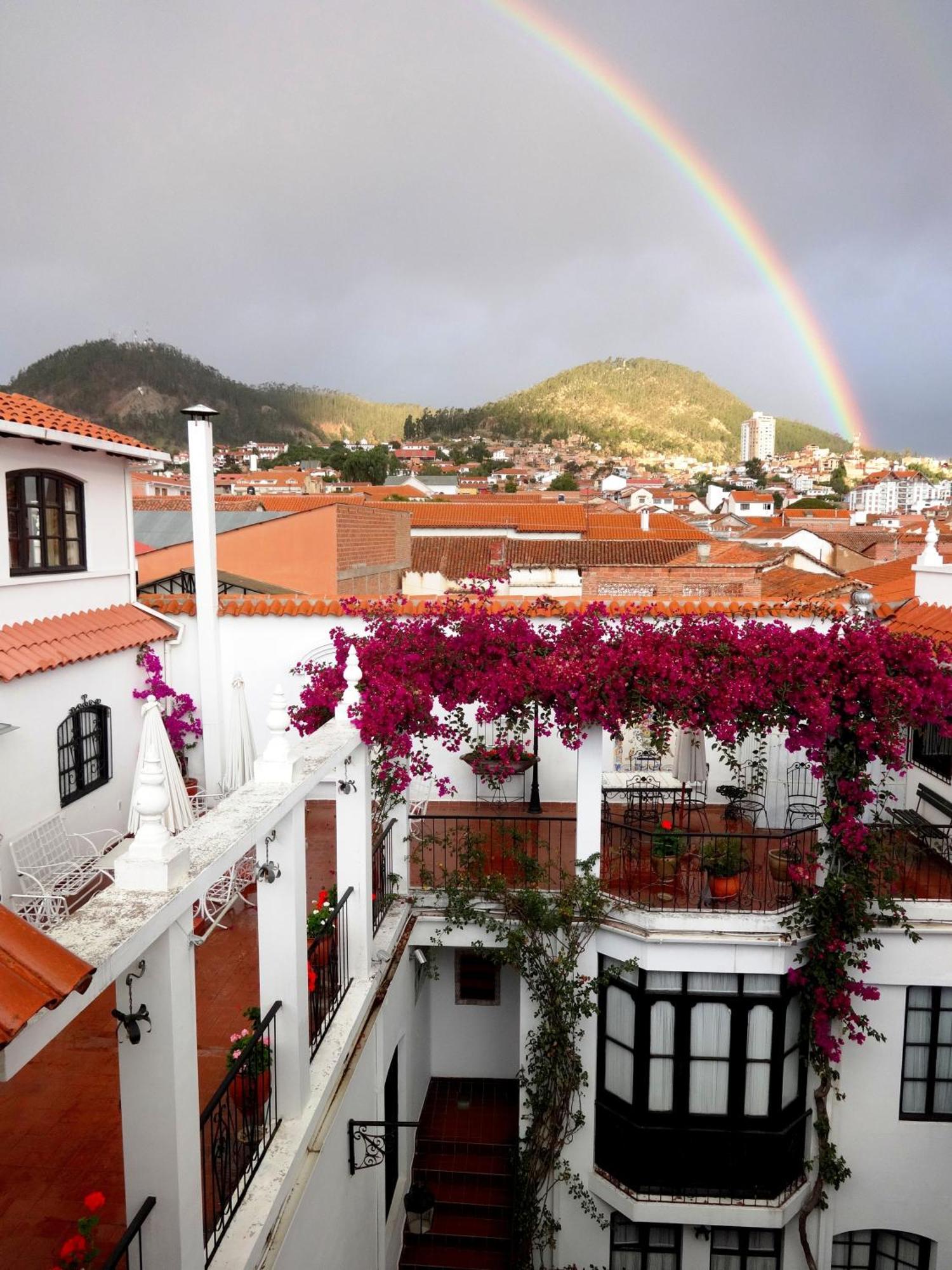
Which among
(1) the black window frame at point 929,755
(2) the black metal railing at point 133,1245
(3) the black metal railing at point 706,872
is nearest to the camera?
(2) the black metal railing at point 133,1245

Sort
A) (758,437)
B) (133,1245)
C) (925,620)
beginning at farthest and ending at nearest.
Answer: (758,437) < (925,620) < (133,1245)

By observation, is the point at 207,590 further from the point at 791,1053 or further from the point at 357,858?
the point at 791,1053

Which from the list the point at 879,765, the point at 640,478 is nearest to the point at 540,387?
the point at 640,478

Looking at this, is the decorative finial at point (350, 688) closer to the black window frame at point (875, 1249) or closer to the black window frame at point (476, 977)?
the black window frame at point (476, 977)

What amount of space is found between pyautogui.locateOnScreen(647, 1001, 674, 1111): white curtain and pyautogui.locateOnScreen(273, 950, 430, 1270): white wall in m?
2.56

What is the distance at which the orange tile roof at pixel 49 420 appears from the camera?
9.31 m

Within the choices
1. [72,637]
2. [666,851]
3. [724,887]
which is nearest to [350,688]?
[666,851]

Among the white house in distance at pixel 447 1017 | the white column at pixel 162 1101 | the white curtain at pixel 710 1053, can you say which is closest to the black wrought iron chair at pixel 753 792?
the white house in distance at pixel 447 1017

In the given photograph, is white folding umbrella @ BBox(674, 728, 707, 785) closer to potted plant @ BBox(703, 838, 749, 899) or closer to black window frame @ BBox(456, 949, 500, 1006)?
potted plant @ BBox(703, 838, 749, 899)

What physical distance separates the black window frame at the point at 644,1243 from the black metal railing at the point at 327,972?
5.10 metres

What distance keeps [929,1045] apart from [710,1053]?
234 centimetres

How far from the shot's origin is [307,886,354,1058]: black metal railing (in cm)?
633

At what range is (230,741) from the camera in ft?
32.1

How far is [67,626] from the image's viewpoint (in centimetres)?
1038
